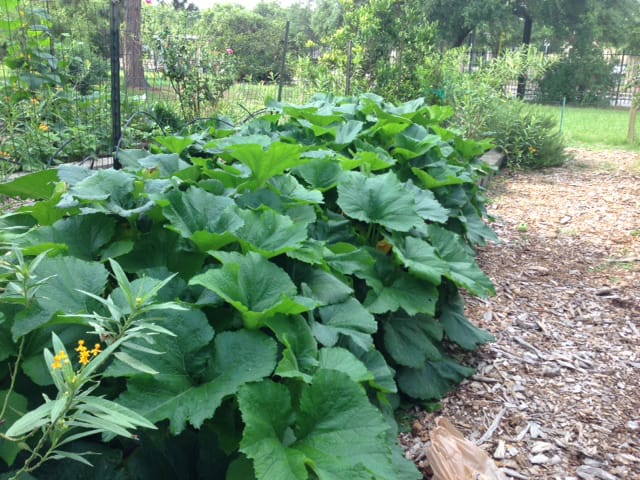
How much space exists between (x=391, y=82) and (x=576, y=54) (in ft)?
66.7

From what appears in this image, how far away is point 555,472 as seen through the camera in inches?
78.7

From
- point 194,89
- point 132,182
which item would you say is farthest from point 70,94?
point 132,182

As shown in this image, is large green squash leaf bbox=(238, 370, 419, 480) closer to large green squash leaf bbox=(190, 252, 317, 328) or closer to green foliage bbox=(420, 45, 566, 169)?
large green squash leaf bbox=(190, 252, 317, 328)

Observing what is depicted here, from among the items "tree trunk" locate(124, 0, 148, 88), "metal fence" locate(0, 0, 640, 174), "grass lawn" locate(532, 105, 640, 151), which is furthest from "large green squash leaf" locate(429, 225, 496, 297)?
"grass lawn" locate(532, 105, 640, 151)

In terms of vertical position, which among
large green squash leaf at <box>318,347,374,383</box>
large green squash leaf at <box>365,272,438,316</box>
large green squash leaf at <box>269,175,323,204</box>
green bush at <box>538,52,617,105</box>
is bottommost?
large green squash leaf at <box>365,272,438,316</box>

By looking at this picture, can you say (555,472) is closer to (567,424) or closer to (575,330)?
(567,424)

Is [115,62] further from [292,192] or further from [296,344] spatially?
[296,344]

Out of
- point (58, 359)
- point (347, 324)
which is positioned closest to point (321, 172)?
point (347, 324)

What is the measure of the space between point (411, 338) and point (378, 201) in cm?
54

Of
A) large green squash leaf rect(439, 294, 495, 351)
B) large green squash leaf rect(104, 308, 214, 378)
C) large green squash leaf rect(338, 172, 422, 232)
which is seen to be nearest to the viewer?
large green squash leaf rect(104, 308, 214, 378)

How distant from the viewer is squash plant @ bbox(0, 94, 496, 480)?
105cm

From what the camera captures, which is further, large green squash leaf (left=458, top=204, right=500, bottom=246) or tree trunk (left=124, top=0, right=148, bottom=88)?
tree trunk (left=124, top=0, right=148, bottom=88)

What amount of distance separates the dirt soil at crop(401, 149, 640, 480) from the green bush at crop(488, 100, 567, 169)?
2385 mm

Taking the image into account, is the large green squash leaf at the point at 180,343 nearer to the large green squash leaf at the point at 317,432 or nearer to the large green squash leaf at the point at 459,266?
the large green squash leaf at the point at 317,432
